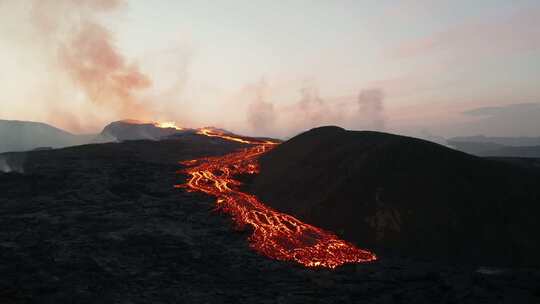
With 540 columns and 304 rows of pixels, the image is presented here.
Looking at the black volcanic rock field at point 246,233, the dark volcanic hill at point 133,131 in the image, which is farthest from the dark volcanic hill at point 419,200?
the dark volcanic hill at point 133,131

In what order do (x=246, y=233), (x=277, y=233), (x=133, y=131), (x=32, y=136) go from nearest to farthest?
(x=277, y=233) → (x=246, y=233) → (x=133, y=131) → (x=32, y=136)

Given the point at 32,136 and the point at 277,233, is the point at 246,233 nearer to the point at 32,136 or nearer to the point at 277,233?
the point at 277,233

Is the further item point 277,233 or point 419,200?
point 419,200

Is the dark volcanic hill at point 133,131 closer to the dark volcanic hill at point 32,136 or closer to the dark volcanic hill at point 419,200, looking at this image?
the dark volcanic hill at point 32,136

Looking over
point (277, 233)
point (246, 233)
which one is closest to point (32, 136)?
point (246, 233)

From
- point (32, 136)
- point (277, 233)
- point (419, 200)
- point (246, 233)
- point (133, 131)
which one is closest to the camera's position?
point (277, 233)

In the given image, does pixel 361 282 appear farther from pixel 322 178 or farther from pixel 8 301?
pixel 322 178
